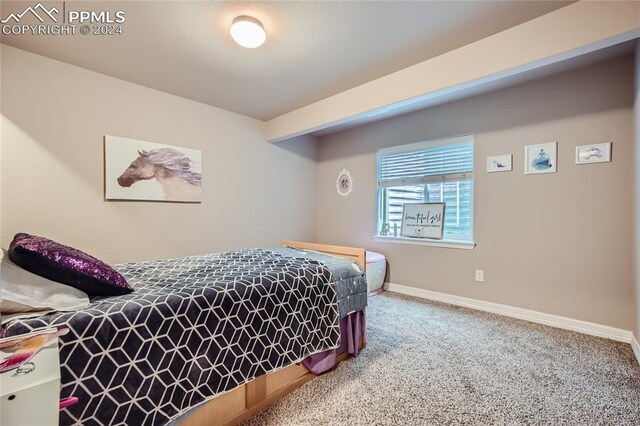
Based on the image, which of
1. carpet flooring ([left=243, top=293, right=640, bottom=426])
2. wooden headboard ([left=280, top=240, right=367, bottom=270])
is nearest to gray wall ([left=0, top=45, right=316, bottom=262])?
wooden headboard ([left=280, top=240, right=367, bottom=270])

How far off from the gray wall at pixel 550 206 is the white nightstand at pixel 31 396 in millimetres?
3410

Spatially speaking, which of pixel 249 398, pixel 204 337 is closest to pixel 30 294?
pixel 204 337

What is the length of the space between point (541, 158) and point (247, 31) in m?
2.84

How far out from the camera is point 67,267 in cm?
123

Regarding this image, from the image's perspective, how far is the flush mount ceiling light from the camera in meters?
1.86

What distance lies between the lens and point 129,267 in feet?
6.46

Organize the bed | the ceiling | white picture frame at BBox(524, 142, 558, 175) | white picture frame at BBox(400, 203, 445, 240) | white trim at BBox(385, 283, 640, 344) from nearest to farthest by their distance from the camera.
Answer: the bed
the ceiling
white trim at BBox(385, 283, 640, 344)
white picture frame at BBox(524, 142, 558, 175)
white picture frame at BBox(400, 203, 445, 240)

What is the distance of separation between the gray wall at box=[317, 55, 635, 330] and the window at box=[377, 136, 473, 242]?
0.44 feet

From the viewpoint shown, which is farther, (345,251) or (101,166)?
(101,166)

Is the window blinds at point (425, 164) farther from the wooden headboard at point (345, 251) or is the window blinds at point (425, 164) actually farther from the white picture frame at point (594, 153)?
the wooden headboard at point (345, 251)

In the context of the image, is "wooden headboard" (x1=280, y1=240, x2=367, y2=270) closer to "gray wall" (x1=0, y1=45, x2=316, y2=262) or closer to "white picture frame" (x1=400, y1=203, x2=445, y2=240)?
"gray wall" (x1=0, y1=45, x2=316, y2=262)

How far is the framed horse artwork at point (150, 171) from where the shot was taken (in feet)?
8.79

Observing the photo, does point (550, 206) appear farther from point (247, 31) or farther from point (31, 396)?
point (31, 396)

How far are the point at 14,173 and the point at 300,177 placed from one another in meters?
3.05
